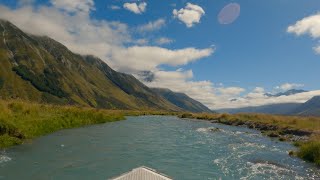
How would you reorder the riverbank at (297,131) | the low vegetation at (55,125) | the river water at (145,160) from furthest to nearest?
1. the low vegetation at (55,125)
2. the riverbank at (297,131)
3. the river water at (145,160)

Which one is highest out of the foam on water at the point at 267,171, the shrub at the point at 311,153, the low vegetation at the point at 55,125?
A: the low vegetation at the point at 55,125

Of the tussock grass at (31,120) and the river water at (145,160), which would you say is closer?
the river water at (145,160)

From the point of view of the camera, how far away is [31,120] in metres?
38.6

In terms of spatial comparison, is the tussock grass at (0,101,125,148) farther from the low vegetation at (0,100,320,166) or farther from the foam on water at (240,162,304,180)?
the foam on water at (240,162,304,180)

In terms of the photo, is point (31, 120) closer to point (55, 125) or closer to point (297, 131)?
point (55, 125)

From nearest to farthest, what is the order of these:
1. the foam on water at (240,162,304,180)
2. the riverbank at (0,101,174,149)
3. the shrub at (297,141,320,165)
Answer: the foam on water at (240,162,304,180), the shrub at (297,141,320,165), the riverbank at (0,101,174,149)

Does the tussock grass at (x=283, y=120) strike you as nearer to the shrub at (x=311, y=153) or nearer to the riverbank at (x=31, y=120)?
the shrub at (x=311, y=153)

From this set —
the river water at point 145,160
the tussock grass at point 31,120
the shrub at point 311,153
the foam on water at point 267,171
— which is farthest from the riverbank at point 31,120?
the shrub at point 311,153

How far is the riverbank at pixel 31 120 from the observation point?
30.2 meters

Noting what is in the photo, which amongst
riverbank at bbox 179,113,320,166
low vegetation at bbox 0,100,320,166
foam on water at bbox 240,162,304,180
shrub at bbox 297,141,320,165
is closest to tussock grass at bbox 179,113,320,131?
riverbank at bbox 179,113,320,166

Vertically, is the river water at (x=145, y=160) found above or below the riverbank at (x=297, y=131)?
below

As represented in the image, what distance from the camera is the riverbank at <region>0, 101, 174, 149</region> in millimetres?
30242

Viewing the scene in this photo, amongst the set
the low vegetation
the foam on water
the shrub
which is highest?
the low vegetation

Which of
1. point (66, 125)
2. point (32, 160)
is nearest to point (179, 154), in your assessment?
point (32, 160)
